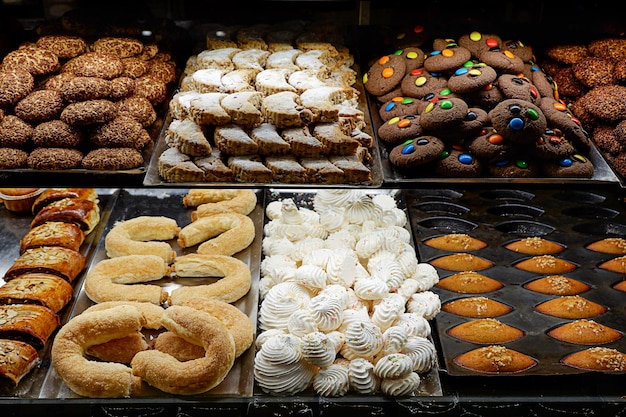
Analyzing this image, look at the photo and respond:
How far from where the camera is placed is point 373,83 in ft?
8.04

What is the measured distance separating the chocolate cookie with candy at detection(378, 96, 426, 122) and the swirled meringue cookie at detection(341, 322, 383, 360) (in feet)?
2.38

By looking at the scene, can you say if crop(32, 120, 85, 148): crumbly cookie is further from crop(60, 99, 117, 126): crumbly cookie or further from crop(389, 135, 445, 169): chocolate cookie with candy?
crop(389, 135, 445, 169): chocolate cookie with candy

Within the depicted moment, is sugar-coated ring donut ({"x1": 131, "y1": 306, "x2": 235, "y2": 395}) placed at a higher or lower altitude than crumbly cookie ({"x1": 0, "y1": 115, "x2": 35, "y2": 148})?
lower

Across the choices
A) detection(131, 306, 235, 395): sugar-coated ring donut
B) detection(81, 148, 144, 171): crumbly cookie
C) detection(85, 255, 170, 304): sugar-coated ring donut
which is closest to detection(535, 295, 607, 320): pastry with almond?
detection(131, 306, 235, 395): sugar-coated ring donut

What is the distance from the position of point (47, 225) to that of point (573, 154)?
6.85ft

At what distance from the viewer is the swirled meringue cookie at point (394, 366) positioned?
7.09 feet

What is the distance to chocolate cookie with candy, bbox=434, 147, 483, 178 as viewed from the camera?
78.6 inches

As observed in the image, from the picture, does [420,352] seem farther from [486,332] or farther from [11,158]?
[11,158]

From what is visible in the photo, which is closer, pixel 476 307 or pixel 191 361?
pixel 191 361

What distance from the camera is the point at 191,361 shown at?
213 cm

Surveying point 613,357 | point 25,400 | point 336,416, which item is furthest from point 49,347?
point 613,357

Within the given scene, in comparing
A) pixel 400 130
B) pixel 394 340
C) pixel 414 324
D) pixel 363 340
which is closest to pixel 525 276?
pixel 414 324

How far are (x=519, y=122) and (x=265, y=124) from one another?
2.59ft

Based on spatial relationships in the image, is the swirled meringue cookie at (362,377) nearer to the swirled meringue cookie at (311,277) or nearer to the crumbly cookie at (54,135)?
the swirled meringue cookie at (311,277)
